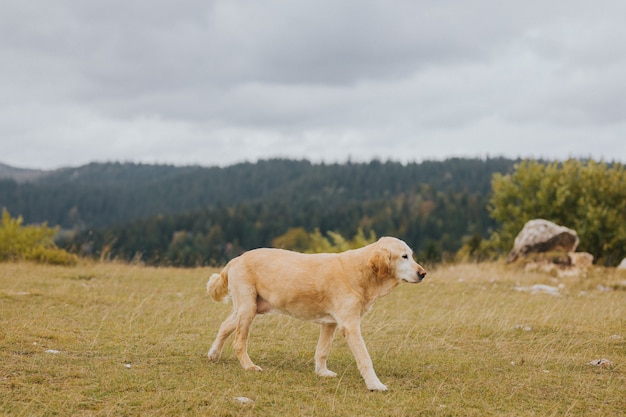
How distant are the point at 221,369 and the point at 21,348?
2.86 metres

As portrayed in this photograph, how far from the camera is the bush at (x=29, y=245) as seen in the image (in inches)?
854

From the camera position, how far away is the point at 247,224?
143625 millimetres

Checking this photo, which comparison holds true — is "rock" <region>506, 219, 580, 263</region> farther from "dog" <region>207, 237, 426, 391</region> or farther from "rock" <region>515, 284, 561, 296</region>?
"dog" <region>207, 237, 426, 391</region>

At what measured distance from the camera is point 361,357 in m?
7.36

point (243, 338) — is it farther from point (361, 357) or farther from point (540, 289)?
point (540, 289)

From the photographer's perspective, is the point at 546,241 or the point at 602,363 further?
the point at 546,241

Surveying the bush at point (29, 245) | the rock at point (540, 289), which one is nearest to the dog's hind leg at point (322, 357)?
the rock at point (540, 289)

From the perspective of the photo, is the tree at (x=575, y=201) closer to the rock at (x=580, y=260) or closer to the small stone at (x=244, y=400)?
the rock at (x=580, y=260)

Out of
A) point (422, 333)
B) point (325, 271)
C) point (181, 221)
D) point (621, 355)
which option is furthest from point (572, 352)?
point (181, 221)

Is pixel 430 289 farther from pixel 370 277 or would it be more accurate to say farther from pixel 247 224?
pixel 247 224

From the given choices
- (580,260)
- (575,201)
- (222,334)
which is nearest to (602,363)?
(222,334)

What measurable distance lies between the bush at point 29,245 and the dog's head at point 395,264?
Result: 16942 millimetres

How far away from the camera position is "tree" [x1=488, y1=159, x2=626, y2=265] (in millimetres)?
31141

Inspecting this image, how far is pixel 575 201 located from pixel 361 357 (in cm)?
2919
